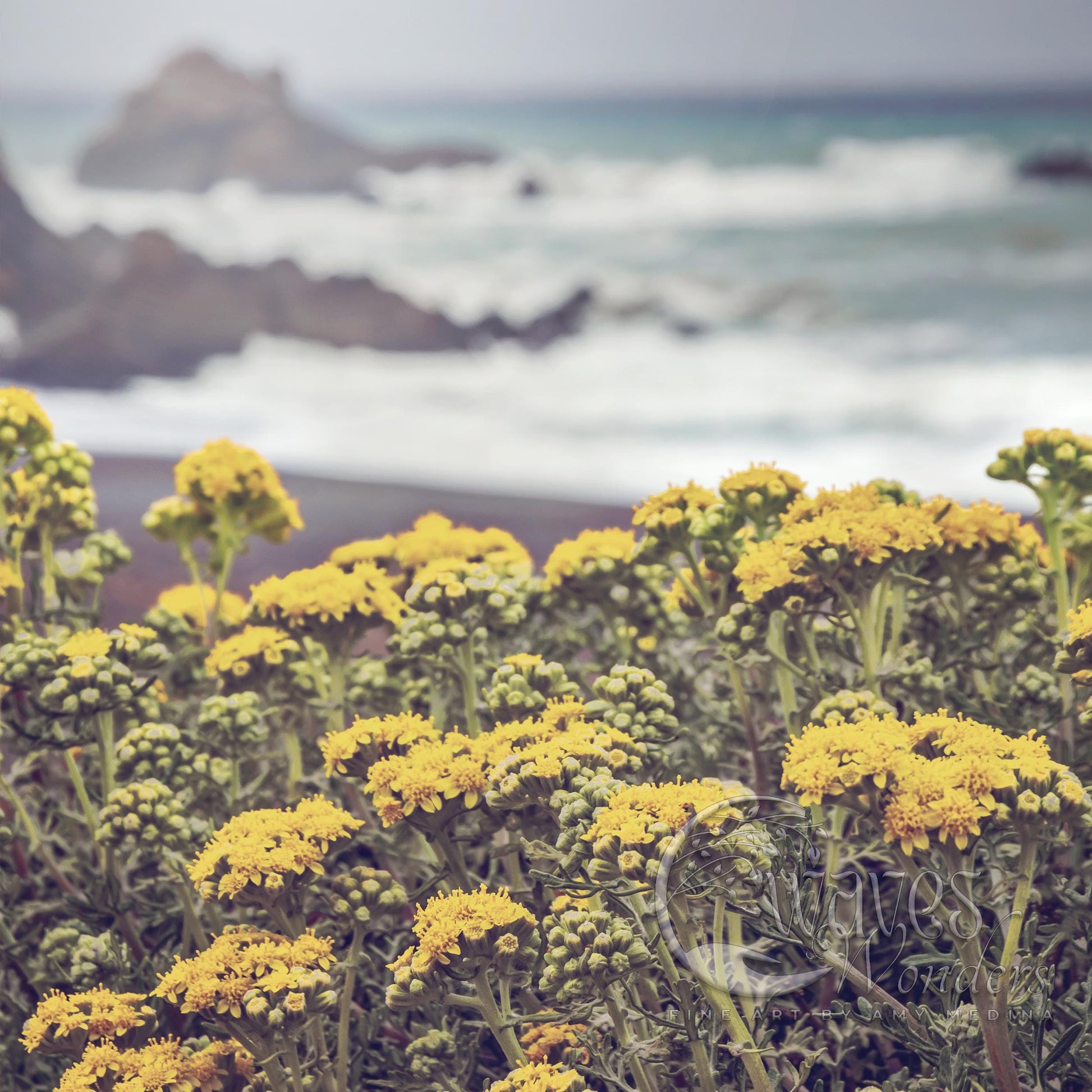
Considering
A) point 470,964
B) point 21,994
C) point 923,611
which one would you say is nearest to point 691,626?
point 923,611

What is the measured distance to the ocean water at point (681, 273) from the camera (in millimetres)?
5168

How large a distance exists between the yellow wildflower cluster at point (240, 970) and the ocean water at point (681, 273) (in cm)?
426

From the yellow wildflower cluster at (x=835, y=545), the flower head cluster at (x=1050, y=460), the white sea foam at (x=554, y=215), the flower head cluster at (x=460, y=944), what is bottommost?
the flower head cluster at (x=460, y=944)

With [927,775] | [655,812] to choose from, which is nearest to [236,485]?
[655,812]

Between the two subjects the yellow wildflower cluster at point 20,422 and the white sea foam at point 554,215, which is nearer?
the yellow wildflower cluster at point 20,422

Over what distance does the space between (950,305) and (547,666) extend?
4858 millimetres

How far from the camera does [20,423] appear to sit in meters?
1.12

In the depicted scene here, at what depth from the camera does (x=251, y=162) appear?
652 cm

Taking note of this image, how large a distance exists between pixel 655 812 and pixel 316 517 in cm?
390

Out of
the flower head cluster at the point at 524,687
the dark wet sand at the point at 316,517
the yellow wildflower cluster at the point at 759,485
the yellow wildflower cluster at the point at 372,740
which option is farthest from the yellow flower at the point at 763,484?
the dark wet sand at the point at 316,517

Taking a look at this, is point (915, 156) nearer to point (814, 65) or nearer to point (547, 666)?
point (814, 65)

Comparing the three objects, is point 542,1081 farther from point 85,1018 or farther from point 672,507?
point 672,507

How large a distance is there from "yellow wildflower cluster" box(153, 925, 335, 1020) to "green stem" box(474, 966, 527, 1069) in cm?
10

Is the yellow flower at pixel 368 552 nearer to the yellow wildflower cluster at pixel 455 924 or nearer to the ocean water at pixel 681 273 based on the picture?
the yellow wildflower cluster at pixel 455 924
